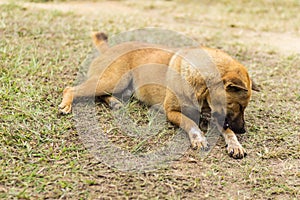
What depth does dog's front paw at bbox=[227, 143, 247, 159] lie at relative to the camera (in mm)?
4758

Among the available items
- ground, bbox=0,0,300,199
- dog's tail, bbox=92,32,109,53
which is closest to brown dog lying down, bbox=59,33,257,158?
ground, bbox=0,0,300,199

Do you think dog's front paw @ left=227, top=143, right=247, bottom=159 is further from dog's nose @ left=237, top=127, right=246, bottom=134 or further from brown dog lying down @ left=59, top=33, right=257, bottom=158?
dog's nose @ left=237, top=127, right=246, bottom=134

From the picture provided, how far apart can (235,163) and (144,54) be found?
1.85 m

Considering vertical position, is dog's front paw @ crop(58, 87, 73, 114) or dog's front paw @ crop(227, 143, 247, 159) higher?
dog's front paw @ crop(58, 87, 73, 114)

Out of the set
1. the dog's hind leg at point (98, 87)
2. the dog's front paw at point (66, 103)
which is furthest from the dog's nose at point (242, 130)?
the dog's front paw at point (66, 103)

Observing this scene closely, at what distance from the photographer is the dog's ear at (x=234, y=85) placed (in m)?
4.68

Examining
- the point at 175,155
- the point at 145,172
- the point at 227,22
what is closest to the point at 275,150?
the point at 175,155

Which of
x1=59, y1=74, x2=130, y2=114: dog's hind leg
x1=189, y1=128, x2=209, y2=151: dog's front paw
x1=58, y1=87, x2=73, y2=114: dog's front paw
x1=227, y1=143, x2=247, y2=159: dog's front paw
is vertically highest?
x1=59, y1=74, x2=130, y2=114: dog's hind leg

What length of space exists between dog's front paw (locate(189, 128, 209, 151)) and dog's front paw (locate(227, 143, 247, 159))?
23cm

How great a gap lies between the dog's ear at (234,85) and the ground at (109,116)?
63 cm

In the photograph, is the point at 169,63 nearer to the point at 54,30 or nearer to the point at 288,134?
the point at 288,134

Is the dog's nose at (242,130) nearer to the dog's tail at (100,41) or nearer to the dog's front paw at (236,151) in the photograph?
the dog's front paw at (236,151)

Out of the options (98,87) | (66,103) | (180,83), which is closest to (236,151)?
(180,83)

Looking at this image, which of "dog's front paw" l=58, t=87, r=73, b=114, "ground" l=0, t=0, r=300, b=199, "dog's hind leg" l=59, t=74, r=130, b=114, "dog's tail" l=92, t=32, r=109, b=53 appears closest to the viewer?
"ground" l=0, t=0, r=300, b=199
